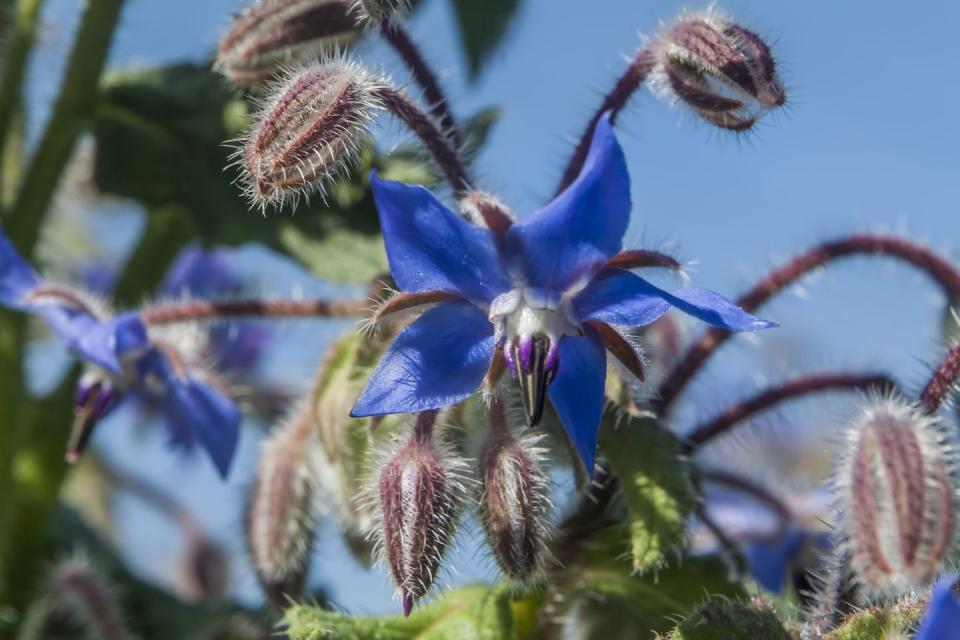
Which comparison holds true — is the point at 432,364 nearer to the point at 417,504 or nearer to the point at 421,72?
the point at 417,504

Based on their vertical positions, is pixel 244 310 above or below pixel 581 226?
below

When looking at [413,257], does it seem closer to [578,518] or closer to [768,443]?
[578,518]

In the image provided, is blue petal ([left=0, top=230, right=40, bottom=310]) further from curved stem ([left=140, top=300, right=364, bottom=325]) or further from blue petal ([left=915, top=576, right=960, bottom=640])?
blue petal ([left=915, top=576, right=960, bottom=640])

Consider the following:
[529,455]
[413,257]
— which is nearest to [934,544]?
[529,455]

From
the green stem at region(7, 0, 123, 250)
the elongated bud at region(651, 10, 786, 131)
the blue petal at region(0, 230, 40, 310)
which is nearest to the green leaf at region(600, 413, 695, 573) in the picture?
the elongated bud at region(651, 10, 786, 131)

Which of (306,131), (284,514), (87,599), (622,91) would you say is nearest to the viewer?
(306,131)

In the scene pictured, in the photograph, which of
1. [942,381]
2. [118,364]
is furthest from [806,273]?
[118,364]

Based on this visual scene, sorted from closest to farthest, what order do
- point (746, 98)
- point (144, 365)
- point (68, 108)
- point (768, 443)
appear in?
1. point (746, 98)
2. point (144, 365)
3. point (68, 108)
4. point (768, 443)
